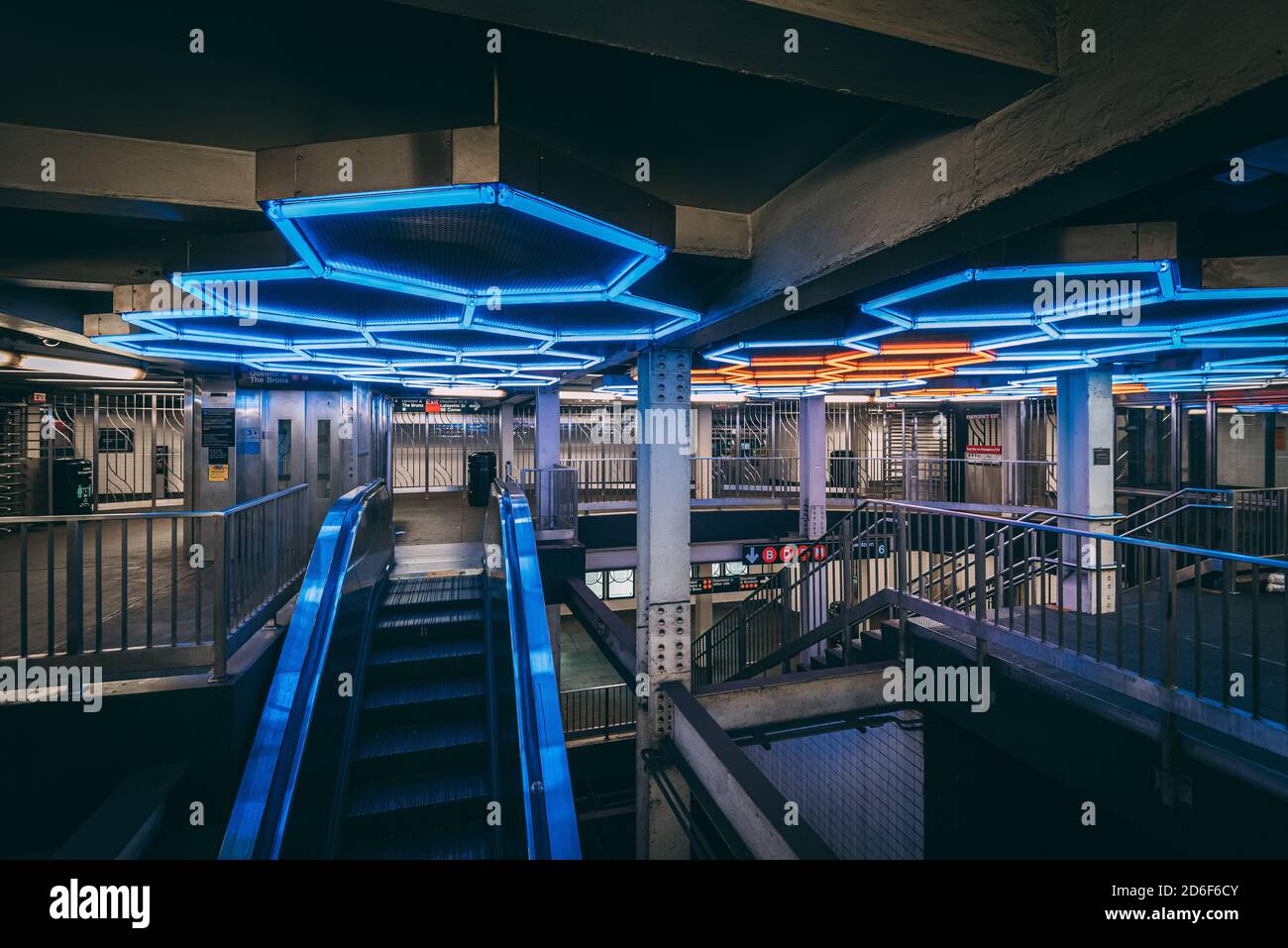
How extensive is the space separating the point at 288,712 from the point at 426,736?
3.08ft

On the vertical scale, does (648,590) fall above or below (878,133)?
below

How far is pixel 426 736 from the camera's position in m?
4.24

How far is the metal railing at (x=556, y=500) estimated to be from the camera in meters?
10.4

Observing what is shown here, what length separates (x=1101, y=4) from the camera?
5.31 feet

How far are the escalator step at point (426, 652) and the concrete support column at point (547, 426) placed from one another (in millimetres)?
7229

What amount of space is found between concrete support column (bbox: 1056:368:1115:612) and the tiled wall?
3398 mm

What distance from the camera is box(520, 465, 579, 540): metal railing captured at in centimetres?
1043

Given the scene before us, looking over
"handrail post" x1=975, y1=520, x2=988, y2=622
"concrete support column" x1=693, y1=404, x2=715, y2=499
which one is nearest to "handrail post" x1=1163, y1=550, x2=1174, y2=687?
"handrail post" x1=975, y1=520, x2=988, y2=622

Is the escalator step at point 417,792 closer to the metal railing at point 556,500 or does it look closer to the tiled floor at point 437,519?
the tiled floor at point 437,519

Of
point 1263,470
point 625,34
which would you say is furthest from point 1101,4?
point 1263,470

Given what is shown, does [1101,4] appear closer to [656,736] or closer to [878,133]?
[878,133]

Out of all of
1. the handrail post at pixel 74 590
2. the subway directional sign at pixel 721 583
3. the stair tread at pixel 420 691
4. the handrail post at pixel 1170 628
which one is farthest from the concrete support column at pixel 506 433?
the handrail post at pixel 1170 628

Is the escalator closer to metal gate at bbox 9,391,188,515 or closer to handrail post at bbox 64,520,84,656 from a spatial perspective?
handrail post at bbox 64,520,84,656

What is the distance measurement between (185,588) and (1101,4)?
7263 millimetres
